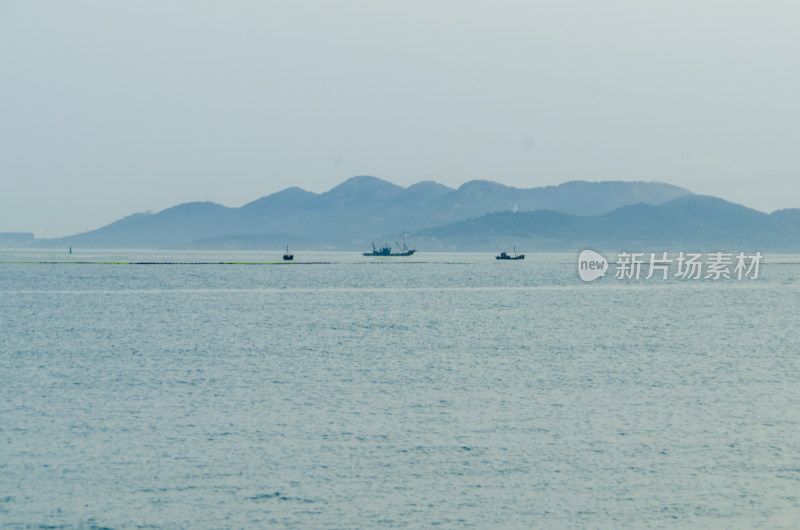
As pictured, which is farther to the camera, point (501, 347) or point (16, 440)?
point (501, 347)

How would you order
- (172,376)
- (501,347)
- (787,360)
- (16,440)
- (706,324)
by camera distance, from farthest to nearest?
(706,324), (501,347), (787,360), (172,376), (16,440)

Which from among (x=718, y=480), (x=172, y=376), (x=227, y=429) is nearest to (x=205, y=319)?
(x=172, y=376)

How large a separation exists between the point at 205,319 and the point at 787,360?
54979mm

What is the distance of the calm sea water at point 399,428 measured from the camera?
2116 cm

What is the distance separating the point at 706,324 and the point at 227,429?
62442 mm

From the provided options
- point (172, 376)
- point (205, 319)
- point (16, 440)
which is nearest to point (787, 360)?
point (172, 376)

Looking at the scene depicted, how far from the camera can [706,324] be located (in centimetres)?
8088

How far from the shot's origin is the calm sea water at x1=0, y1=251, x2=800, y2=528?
69.4 ft

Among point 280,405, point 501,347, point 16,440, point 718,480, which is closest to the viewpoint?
point 718,480

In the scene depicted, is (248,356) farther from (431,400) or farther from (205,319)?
(205,319)

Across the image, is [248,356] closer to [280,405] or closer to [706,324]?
[280,405]

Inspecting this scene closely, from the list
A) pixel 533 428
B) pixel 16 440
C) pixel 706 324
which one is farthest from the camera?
pixel 706 324

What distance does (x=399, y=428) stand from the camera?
99.5 feet

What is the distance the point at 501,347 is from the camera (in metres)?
59.2
